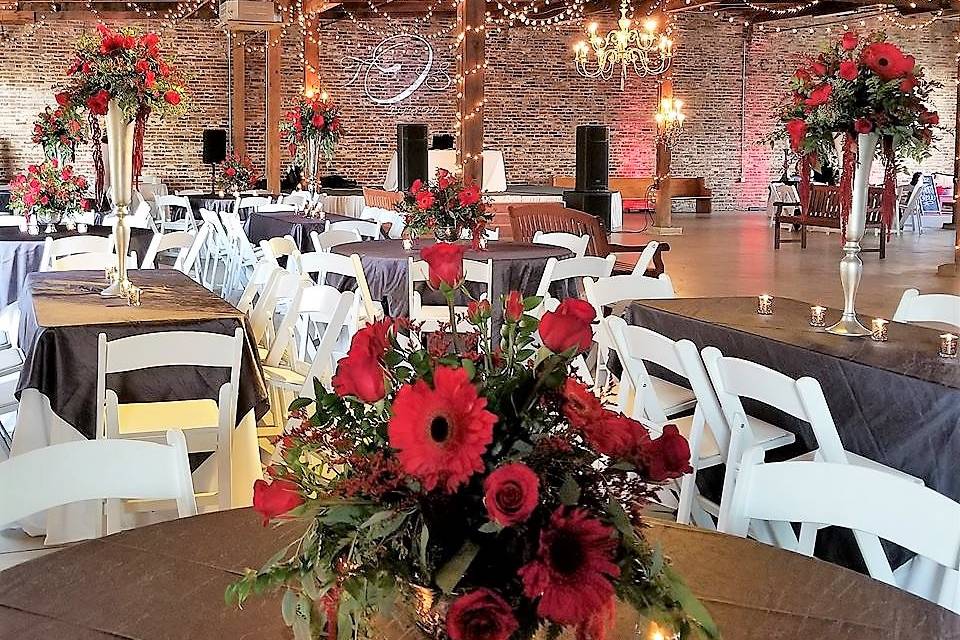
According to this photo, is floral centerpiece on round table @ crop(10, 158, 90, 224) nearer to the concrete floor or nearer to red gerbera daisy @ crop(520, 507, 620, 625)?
the concrete floor

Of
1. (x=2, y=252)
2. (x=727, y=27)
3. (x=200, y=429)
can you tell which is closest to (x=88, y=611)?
(x=200, y=429)

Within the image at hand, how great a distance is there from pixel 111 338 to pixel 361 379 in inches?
128

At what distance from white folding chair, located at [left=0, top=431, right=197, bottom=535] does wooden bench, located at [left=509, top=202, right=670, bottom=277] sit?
25.9 feet

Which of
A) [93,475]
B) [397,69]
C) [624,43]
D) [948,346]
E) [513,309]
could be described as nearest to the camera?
[513,309]

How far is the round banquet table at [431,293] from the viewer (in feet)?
23.4

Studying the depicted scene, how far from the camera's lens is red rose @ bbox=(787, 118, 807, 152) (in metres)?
4.19

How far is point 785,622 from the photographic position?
178 centimetres

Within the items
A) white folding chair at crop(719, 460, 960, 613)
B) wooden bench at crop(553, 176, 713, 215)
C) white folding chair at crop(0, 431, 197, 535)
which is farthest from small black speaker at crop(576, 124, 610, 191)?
white folding chair at crop(0, 431, 197, 535)

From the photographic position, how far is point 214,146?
18.5m

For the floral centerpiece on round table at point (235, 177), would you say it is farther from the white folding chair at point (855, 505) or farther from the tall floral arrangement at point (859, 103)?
the white folding chair at point (855, 505)

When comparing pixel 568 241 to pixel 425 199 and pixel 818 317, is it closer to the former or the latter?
pixel 425 199

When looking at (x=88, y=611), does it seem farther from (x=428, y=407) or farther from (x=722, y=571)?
(x=722, y=571)

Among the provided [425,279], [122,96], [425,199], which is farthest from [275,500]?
[425,199]

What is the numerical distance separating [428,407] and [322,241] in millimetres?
7305
